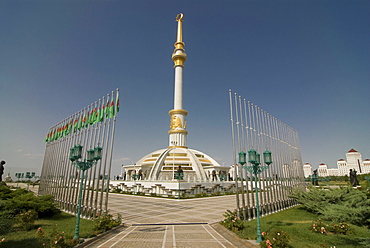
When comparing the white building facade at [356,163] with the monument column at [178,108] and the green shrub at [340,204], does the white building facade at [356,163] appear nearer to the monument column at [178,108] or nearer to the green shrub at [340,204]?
the monument column at [178,108]

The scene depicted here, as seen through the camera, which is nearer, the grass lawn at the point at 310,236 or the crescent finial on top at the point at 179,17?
the grass lawn at the point at 310,236

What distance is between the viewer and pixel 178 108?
47.2 metres

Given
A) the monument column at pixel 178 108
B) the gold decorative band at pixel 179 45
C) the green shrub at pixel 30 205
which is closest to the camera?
the green shrub at pixel 30 205

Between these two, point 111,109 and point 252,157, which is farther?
point 111,109

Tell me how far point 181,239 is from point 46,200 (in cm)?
1046

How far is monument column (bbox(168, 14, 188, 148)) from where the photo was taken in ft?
149

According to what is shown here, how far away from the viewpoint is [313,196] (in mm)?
14453

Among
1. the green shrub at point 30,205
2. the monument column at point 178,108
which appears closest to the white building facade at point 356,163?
the monument column at point 178,108

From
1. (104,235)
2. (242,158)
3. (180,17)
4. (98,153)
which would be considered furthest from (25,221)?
(180,17)

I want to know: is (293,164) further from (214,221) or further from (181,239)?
(181,239)

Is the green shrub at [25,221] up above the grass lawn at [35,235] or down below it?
above

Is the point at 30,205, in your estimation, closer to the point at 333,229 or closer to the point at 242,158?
the point at 242,158

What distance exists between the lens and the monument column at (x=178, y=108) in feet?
A: 149

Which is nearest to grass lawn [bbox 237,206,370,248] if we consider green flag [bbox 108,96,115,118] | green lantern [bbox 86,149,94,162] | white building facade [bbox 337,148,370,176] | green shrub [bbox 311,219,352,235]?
green shrub [bbox 311,219,352,235]
